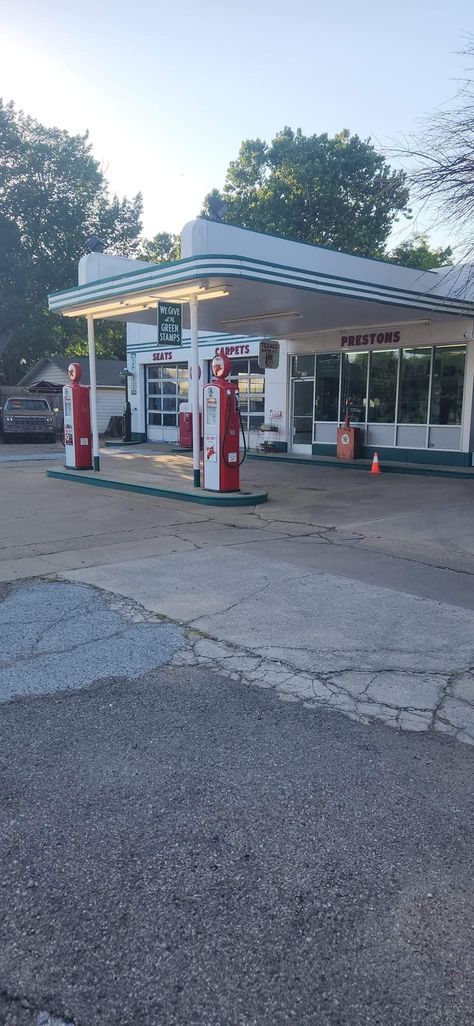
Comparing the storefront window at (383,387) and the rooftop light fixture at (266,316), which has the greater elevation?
the rooftop light fixture at (266,316)

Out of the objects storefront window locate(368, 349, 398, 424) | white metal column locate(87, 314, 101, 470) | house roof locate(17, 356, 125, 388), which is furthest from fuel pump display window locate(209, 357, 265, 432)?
house roof locate(17, 356, 125, 388)

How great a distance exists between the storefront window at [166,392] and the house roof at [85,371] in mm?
7254

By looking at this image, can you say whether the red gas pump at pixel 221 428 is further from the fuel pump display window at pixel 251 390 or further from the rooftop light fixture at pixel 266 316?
the fuel pump display window at pixel 251 390

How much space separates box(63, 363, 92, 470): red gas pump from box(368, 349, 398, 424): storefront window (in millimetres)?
7938

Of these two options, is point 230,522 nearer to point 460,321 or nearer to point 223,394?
point 223,394

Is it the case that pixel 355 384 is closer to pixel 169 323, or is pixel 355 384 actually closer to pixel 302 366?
pixel 302 366

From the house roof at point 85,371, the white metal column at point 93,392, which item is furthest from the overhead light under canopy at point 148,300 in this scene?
the house roof at point 85,371

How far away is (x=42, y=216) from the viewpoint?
3562 centimetres

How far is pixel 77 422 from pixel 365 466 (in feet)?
24.1

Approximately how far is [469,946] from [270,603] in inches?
150

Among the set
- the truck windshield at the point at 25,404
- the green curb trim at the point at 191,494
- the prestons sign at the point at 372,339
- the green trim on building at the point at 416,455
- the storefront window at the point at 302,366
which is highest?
the prestons sign at the point at 372,339

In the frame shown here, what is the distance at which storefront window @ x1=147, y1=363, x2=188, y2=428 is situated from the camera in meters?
24.8

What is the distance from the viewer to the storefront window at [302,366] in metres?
20.3

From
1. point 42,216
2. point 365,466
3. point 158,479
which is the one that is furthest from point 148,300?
point 42,216
